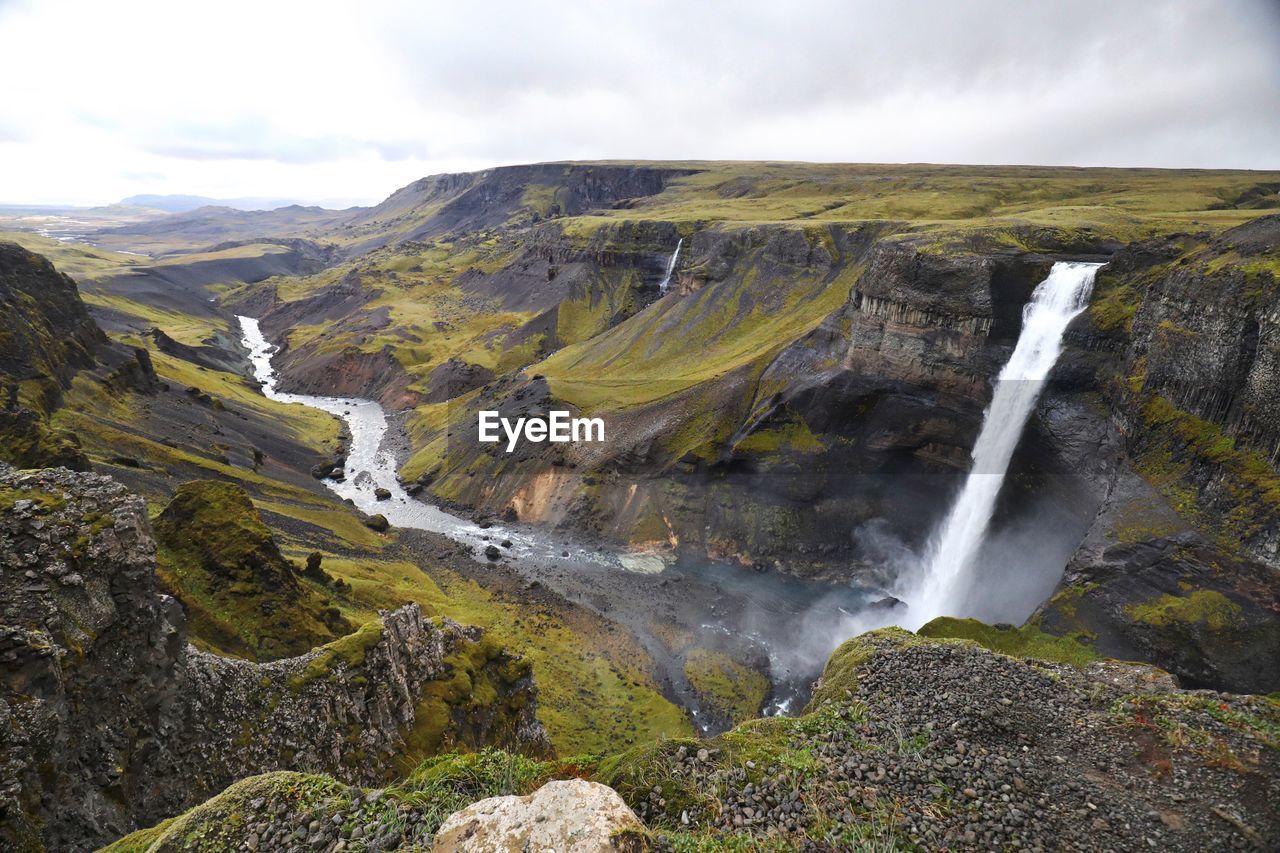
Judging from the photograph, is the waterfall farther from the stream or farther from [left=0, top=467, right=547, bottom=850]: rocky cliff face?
[left=0, top=467, right=547, bottom=850]: rocky cliff face

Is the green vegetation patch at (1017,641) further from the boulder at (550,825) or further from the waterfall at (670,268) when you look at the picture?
the waterfall at (670,268)

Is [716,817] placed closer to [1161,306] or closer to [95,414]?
[1161,306]

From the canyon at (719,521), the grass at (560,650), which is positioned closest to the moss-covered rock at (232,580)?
the canyon at (719,521)

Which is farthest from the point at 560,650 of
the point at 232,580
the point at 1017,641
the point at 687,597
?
the point at 1017,641

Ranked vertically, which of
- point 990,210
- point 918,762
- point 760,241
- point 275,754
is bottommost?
point 275,754

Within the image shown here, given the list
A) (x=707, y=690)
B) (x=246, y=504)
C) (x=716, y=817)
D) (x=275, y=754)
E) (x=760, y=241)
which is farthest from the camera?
(x=760, y=241)

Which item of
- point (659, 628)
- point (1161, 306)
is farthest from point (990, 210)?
point (659, 628)

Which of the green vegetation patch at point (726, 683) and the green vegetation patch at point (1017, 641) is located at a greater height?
the green vegetation patch at point (1017, 641)
